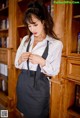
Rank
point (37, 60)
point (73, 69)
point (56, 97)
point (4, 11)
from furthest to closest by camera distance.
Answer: point (4, 11) < point (56, 97) < point (73, 69) < point (37, 60)

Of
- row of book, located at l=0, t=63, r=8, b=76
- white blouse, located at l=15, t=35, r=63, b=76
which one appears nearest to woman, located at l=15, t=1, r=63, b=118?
white blouse, located at l=15, t=35, r=63, b=76

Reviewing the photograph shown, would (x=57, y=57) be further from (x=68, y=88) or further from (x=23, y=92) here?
(x=68, y=88)

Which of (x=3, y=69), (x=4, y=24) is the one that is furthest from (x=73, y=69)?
(x=4, y=24)

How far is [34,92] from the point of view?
1144 millimetres

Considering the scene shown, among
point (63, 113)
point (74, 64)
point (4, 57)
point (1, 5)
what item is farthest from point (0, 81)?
point (74, 64)

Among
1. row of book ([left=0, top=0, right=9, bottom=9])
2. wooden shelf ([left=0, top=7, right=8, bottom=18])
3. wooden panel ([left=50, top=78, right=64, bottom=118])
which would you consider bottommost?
wooden panel ([left=50, top=78, right=64, bottom=118])

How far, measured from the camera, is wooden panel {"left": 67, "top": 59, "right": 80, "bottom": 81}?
141 cm

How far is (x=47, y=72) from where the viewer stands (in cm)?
111

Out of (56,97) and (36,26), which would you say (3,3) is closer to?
(36,26)

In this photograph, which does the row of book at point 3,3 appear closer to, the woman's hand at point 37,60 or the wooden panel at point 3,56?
the wooden panel at point 3,56

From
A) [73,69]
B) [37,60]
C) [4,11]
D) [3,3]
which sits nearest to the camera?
[37,60]

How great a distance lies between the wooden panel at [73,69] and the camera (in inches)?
55.6

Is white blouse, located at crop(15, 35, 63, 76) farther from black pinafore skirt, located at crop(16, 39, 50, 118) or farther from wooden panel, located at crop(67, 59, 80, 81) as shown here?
wooden panel, located at crop(67, 59, 80, 81)

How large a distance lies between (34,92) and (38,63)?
0.74ft
